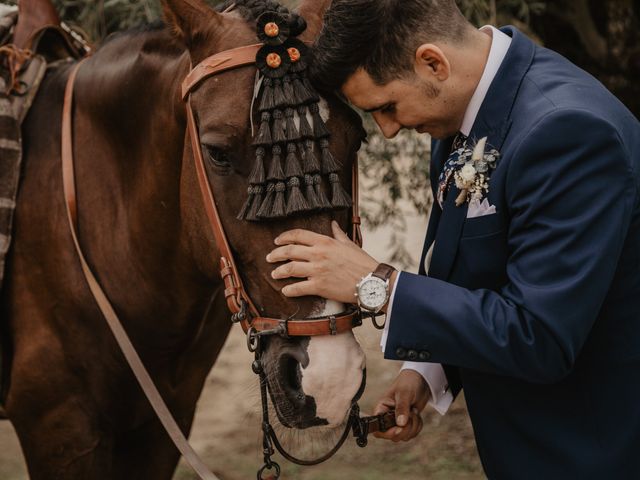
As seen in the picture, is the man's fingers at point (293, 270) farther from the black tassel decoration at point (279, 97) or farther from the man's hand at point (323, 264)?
the black tassel decoration at point (279, 97)

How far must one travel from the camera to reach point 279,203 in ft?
6.34

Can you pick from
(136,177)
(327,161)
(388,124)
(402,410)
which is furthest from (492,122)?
(136,177)

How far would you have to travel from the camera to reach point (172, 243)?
251cm

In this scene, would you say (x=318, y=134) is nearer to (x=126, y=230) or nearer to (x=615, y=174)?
(x=615, y=174)

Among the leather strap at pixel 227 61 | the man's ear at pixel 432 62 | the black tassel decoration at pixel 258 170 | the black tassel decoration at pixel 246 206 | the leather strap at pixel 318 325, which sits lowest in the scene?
the leather strap at pixel 318 325

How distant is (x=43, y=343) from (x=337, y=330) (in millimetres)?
1159

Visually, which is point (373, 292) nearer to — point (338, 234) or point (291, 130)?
point (338, 234)

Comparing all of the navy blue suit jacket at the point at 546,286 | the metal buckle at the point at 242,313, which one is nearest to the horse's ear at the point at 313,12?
the navy blue suit jacket at the point at 546,286

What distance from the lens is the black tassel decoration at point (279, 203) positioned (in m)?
1.93

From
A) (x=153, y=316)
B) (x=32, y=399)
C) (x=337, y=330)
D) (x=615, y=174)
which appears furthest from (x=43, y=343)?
(x=615, y=174)

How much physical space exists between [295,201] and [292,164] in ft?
0.31

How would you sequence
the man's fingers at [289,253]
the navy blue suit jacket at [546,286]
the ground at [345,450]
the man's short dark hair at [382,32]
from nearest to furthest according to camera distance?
the navy blue suit jacket at [546,286] → the man's short dark hair at [382,32] → the man's fingers at [289,253] → the ground at [345,450]

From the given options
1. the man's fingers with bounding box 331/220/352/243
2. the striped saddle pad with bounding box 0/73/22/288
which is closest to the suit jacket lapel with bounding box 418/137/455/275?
the man's fingers with bounding box 331/220/352/243

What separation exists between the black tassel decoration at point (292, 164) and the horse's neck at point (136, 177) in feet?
1.65
